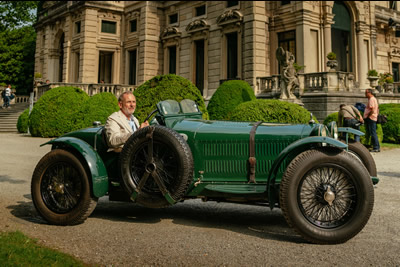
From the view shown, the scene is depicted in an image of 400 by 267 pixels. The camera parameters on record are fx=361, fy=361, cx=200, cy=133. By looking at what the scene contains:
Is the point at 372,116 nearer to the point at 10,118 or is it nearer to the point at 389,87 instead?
the point at 389,87

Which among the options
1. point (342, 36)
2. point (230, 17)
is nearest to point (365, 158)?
point (230, 17)

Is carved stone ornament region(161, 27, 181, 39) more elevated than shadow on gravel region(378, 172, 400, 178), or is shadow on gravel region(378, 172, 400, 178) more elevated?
carved stone ornament region(161, 27, 181, 39)

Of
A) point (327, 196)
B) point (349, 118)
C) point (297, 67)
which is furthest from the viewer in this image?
point (297, 67)

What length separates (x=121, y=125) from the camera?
14.9ft

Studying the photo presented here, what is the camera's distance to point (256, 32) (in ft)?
73.0

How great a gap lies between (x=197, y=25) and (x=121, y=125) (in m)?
22.7

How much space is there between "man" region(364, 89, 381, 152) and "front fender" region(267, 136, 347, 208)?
33.6ft

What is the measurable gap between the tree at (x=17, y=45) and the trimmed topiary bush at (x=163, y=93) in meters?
35.0

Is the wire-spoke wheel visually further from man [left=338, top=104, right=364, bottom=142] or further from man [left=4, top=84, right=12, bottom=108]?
man [left=4, top=84, right=12, bottom=108]

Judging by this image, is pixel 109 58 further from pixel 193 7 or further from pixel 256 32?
pixel 256 32

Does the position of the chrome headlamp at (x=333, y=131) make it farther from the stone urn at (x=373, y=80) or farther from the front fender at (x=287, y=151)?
the stone urn at (x=373, y=80)

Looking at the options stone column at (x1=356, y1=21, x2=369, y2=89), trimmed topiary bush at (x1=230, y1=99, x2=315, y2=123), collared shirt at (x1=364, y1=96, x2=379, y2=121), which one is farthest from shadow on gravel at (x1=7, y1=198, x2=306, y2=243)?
stone column at (x1=356, y1=21, x2=369, y2=89)

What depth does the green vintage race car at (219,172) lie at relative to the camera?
362 centimetres

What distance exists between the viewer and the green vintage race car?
3625mm
